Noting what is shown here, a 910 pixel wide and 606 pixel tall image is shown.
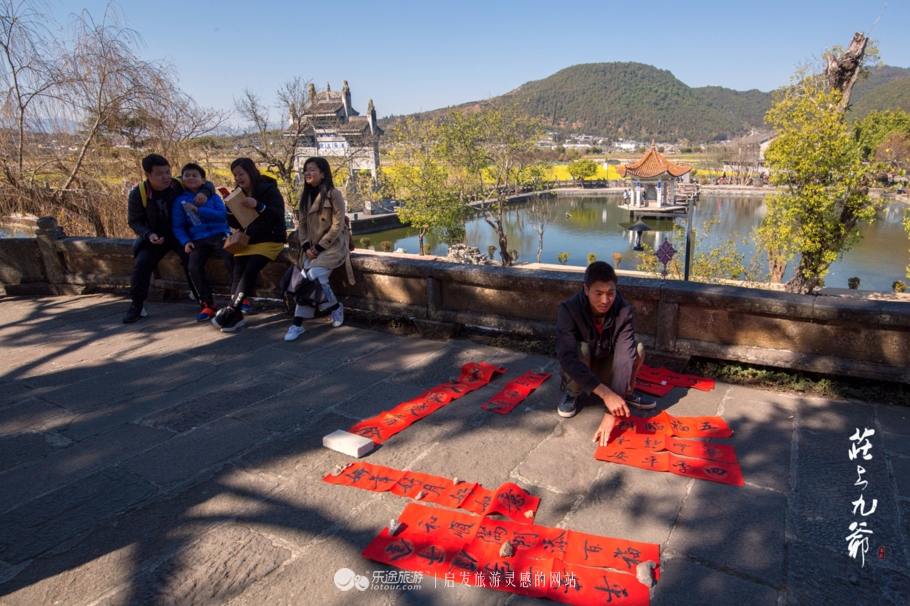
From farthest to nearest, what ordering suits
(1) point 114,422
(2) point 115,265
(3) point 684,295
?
(2) point 115,265, (3) point 684,295, (1) point 114,422

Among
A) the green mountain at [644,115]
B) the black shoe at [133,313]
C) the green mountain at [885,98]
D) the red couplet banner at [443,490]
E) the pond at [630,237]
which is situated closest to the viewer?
the red couplet banner at [443,490]

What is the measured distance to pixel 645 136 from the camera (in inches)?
6924

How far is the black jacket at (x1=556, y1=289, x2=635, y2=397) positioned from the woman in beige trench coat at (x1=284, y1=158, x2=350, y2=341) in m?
2.38

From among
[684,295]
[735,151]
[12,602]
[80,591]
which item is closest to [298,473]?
[80,591]

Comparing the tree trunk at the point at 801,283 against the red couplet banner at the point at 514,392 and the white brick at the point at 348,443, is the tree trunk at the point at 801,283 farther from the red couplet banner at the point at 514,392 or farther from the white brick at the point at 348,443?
the white brick at the point at 348,443

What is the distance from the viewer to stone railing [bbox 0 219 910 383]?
3.19m

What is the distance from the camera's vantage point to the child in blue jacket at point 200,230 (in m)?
5.11

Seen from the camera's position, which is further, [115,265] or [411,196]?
[411,196]

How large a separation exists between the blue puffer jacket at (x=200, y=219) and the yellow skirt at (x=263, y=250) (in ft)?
1.84

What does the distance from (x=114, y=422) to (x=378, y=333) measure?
211 cm

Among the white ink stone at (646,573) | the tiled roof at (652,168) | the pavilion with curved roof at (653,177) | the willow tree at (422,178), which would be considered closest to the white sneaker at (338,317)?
the white ink stone at (646,573)

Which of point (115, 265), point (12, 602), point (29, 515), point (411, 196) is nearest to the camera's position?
point (12, 602)

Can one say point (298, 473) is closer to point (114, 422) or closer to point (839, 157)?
point (114, 422)

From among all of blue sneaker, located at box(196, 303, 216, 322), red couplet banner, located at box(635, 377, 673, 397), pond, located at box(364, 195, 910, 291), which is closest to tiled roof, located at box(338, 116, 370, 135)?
pond, located at box(364, 195, 910, 291)
